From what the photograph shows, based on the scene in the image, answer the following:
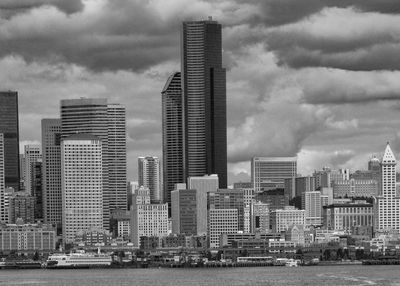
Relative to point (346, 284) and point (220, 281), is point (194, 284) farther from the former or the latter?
point (346, 284)

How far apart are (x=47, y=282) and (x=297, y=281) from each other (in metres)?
28.3

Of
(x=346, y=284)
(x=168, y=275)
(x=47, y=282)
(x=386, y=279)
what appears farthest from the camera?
(x=168, y=275)

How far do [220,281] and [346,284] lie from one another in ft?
66.5

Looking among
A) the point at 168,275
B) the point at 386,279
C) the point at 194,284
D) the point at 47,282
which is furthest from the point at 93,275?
the point at 386,279

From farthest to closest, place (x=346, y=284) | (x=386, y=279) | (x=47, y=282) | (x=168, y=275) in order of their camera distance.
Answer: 1. (x=168, y=275)
2. (x=47, y=282)
3. (x=386, y=279)
4. (x=346, y=284)

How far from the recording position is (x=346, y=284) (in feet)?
449

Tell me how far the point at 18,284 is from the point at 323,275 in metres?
35.2

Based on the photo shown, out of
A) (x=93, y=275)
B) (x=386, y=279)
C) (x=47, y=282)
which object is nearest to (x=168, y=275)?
(x=93, y=275)

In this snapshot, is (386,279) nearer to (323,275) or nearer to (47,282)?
(323,275)

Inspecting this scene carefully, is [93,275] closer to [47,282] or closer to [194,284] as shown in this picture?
[47,282]

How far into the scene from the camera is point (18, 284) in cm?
15250

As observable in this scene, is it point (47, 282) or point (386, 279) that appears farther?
point (47, 282)

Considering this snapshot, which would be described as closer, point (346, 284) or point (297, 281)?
point (346, 284)

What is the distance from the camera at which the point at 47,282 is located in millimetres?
158500
